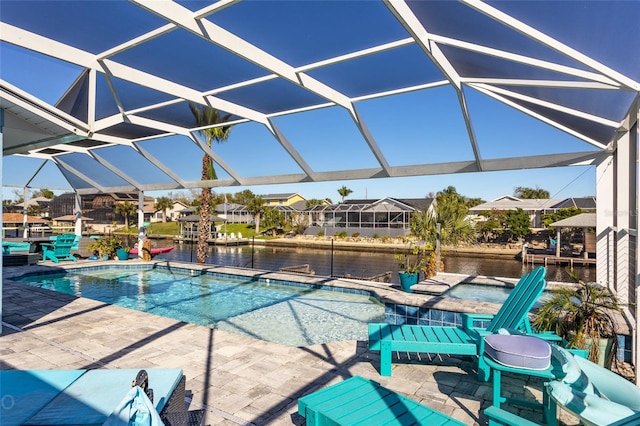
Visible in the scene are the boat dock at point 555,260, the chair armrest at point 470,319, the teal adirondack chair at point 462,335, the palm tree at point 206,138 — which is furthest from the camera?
the boat dock at point 555,260

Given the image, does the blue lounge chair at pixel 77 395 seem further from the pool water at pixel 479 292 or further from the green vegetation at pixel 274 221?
the green vegetation at pixel 274 221

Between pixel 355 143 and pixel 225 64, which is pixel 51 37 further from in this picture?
pixel 355 143

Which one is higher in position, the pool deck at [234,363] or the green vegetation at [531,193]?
the green vegetation at [531,193]

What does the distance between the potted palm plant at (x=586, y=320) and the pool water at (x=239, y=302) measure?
3061 mm

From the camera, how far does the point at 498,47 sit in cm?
430

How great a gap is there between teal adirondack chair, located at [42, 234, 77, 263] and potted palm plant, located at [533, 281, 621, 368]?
15.4 m

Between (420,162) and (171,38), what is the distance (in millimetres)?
5468

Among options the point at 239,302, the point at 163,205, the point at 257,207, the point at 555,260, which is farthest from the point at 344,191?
the point at 239,302

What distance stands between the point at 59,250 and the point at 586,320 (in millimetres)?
16115

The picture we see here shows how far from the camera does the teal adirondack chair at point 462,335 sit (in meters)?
4.10

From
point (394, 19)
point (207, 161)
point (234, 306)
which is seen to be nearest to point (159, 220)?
point (207, 161)

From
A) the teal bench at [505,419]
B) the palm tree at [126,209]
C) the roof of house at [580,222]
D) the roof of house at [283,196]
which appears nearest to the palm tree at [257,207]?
the roof of house at [283,196]

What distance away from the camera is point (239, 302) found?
9.49 m

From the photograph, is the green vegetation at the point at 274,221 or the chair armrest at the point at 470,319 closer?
the chair armrest at the point at 470,319
